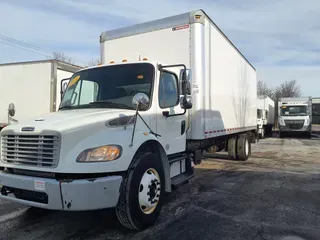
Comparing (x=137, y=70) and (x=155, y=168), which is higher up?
(x=137, y=70)

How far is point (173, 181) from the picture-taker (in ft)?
18.1

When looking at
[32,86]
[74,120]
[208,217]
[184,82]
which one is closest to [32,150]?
[74,120]

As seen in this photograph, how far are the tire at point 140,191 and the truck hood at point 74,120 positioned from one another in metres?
0.72

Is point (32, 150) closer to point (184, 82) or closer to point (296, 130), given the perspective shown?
point (184, 82)

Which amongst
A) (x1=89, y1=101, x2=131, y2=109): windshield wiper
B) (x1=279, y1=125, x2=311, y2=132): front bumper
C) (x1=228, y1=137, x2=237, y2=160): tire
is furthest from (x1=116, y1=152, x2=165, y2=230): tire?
(x1=279, y1=125, x2=311, y2=132): front bumper

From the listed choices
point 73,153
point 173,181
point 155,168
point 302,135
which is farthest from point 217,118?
point 302,135

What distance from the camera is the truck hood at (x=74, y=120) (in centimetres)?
395

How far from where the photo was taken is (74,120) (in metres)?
4.16

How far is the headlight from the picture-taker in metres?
3.79

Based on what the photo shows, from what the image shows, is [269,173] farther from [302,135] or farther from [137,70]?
[302,135]

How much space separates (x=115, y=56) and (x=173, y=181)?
3510 millimetres

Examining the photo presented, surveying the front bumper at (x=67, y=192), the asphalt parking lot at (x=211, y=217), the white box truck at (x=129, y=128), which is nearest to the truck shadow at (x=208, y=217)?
the asphalt parking lot at (x=211, y=217)

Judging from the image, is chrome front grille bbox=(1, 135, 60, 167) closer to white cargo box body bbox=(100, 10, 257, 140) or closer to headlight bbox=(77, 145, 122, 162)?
headlight bbox=(77, 145, 122, 162)

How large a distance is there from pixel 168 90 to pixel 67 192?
2.63 m
